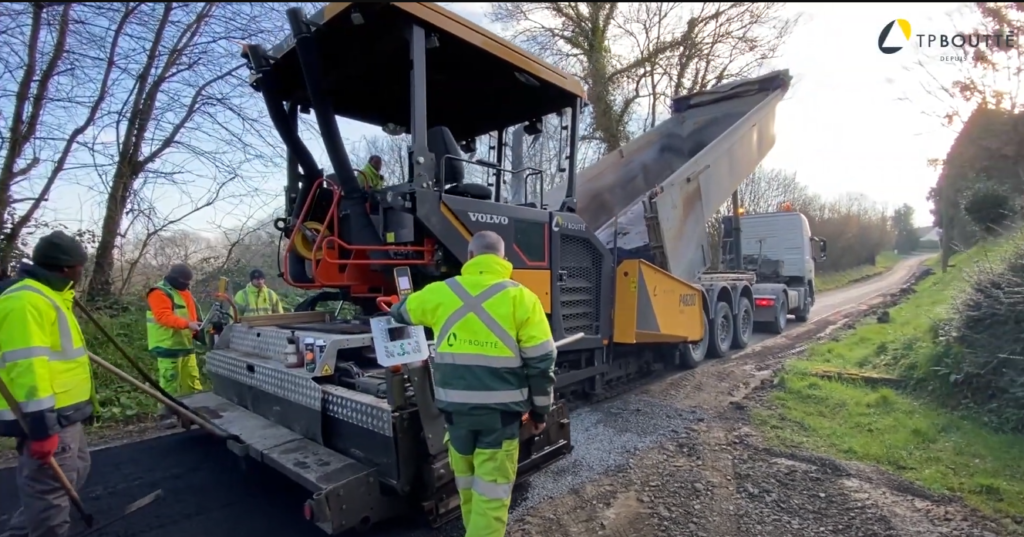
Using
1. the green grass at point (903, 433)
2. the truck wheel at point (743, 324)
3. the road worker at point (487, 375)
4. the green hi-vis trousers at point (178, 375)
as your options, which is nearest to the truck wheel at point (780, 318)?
the truck wheel at point (743, 324)

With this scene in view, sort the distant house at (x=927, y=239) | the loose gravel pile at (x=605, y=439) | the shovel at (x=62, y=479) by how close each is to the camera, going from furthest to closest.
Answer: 1. the distant house at (x=927, y=239)
2. the loose gravel pile at (x=605, y=439)
3. the shovel at (x=62, y=479)

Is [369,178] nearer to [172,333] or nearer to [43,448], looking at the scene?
[43,448]

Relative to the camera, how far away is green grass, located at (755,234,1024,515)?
376 cm

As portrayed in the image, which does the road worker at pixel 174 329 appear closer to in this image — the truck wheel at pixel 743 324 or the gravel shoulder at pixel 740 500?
the gravel shoulder at pixel 740 500

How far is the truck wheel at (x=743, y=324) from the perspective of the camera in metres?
8.98

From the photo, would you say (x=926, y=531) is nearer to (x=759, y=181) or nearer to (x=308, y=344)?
(x=308, y=344)

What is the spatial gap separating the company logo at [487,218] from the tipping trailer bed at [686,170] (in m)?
2.22

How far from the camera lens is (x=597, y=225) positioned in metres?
7.23

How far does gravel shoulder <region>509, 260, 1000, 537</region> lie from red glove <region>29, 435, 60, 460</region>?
2250 mm

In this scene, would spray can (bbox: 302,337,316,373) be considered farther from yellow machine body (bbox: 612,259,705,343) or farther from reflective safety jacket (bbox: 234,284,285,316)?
reflective safety jacket (bbox: 234,284,285,316)

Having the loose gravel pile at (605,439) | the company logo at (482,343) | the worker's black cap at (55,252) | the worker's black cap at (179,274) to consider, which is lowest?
the loose gravel pile at (605,439)

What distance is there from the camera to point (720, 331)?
331 inches

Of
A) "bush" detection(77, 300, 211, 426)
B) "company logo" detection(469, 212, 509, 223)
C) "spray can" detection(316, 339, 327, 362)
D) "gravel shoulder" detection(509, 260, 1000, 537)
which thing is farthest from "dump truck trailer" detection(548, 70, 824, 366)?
"bush" detection(77, 300, 211, 426)

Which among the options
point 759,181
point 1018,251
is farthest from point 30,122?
point 759,181
